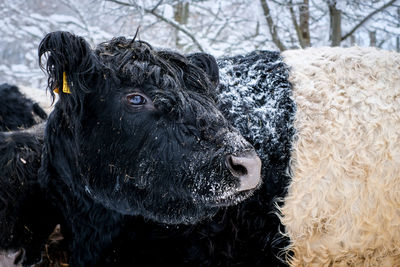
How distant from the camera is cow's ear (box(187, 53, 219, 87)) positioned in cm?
234

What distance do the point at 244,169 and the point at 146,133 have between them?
1.83ft

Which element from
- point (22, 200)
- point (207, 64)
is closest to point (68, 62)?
point (207, 64)

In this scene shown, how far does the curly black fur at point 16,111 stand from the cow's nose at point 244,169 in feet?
10.7

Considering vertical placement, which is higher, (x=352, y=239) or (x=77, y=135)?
(x=77, y=135)

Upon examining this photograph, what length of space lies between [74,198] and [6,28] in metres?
9.83

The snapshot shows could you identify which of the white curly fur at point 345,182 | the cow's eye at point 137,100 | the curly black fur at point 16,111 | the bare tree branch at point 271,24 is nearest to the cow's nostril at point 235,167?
the cow's eye at point 137,100

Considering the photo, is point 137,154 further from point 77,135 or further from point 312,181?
point 312,181

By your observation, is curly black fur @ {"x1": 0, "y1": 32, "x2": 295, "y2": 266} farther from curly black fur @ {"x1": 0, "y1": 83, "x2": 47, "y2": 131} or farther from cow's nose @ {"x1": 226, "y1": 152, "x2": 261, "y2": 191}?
curly black fur @ {"x1": 0, "y1": 83, "x2": 47, "y2": 131}

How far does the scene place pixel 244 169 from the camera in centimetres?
171

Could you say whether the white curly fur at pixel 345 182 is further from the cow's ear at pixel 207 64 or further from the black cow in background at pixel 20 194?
the black cow in background at pixel 20 194

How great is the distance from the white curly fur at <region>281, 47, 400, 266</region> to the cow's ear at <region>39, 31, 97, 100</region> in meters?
1.37

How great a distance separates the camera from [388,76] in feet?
8.33

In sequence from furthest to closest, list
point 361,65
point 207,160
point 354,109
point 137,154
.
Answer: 1. point 361,65
2. point 354,109
3. point 137,154
4. point 207,160

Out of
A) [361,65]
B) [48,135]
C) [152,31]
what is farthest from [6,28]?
[361,65]
